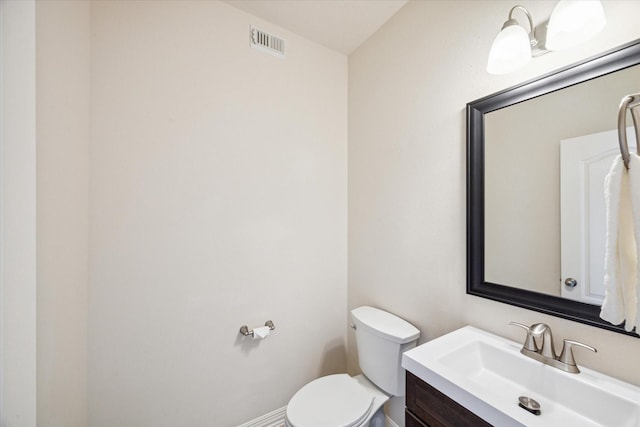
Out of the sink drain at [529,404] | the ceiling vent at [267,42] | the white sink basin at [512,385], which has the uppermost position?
the ceiling vent at [267,42]

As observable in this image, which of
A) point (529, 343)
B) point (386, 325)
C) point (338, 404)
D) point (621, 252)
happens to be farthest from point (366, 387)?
point (621, 252)

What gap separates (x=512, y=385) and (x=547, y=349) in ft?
0.61

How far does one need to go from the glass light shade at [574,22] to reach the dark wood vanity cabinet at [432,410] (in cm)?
121

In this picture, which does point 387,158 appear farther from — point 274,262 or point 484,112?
point 274,262

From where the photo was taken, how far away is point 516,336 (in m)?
1.00

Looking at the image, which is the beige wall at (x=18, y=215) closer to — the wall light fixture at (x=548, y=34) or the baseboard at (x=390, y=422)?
the wall light fixture at (x=548, y=34)

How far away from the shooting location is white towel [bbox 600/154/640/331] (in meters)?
0.62

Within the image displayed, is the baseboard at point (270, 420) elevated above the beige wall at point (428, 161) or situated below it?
below

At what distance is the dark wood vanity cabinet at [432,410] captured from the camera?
0.75m

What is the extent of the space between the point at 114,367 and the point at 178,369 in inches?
11.1

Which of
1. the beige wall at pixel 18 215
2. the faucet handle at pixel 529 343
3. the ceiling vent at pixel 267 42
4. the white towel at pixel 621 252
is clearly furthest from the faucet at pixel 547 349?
the ceiling vent at pixel 267 42

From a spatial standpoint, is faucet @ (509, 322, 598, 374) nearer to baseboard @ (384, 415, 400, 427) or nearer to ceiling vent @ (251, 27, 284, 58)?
baseboard @ (384, 415, 400, 427)

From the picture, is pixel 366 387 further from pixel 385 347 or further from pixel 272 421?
pixel 272 421

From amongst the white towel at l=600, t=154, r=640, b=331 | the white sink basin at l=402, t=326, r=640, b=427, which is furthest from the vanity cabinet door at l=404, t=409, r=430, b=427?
the white towel at l=600, t=154, r=640, b=331
